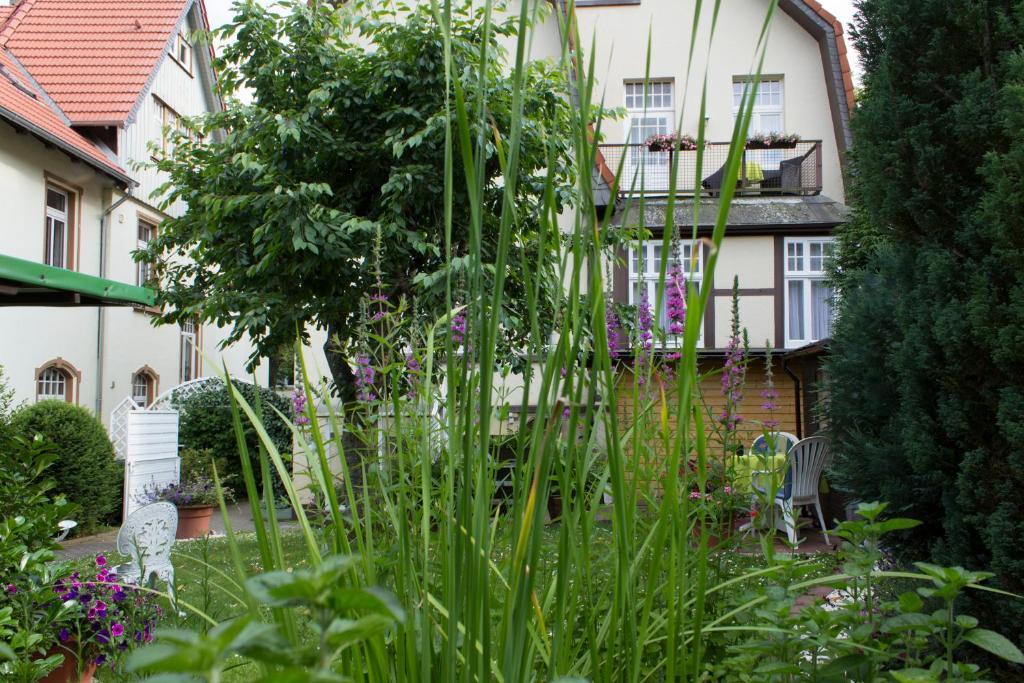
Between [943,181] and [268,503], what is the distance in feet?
6.41

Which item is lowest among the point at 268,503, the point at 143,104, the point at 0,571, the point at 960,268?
the point at 0,571

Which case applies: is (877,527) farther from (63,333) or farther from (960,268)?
(63,333)

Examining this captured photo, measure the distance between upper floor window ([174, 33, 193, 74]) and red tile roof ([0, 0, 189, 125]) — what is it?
1.71 ft

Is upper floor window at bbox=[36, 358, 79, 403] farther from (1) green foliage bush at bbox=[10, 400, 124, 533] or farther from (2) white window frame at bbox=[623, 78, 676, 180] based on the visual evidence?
(2) white window frame at bbox=[623, 78, 676, 180]

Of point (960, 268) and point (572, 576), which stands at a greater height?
point (960, 268)

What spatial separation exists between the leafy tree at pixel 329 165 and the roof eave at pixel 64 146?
2471 millimetres

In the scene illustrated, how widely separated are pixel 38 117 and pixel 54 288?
8699 millimetres

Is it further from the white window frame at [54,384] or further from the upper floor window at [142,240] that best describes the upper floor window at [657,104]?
the white window frame at [54,384]

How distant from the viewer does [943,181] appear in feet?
7.11

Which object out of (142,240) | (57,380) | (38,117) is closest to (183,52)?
(142,240)

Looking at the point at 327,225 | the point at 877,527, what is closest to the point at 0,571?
the point at 877,527

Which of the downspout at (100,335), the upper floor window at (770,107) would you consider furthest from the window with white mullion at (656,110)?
the downspout at (100,335)

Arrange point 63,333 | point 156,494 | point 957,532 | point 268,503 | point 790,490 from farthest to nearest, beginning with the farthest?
1. point 63,333
2. point 156,494
3. point 790,490
4. point 957,532
5. point 268,503

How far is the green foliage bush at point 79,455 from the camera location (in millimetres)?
9188
